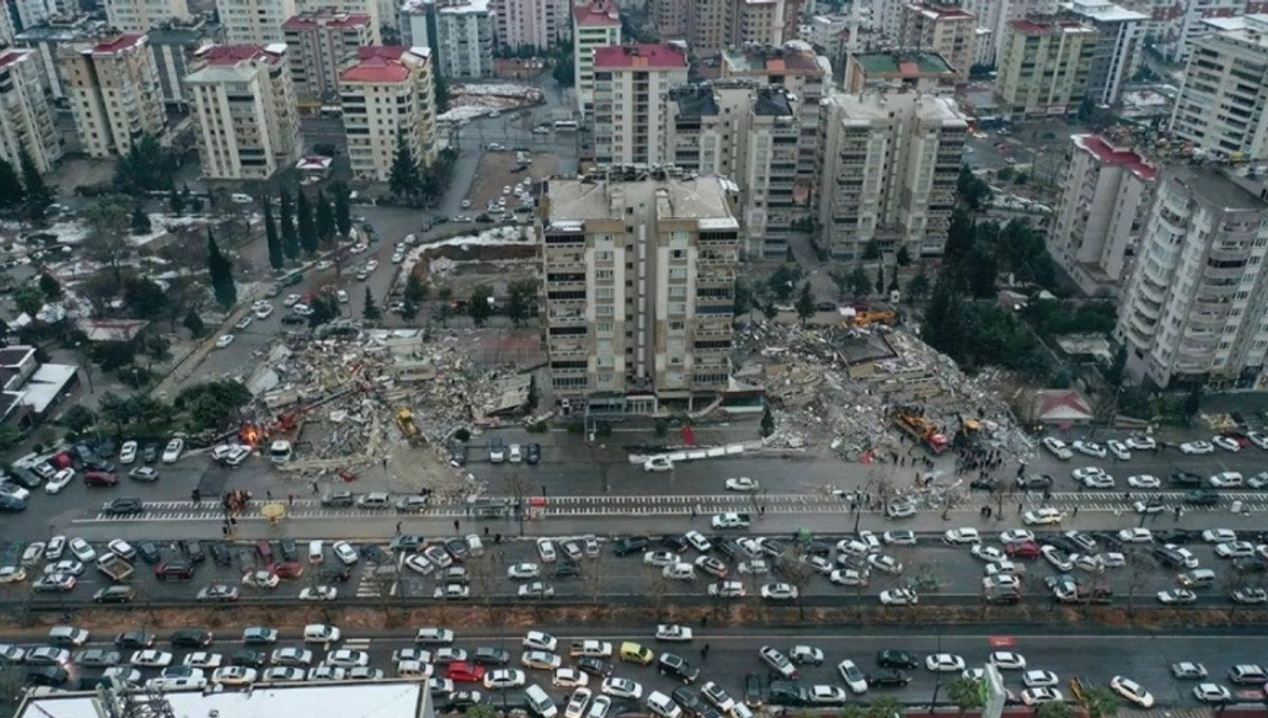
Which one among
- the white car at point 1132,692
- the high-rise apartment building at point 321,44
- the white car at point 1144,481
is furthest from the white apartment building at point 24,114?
the white car at point 1132,692

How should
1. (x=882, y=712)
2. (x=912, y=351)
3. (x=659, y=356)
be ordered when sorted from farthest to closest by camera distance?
(x=912, y=351), (x=659, y=356), (x=882, y=712)

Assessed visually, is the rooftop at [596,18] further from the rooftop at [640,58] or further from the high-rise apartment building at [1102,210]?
the high-rise apartment building at [1102,210]

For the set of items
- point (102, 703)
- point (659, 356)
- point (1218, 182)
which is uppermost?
point (1218, 182)

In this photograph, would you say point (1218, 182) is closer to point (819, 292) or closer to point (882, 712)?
point (819, 292)

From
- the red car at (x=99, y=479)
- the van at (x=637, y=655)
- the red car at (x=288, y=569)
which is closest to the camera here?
the van at (x=637, y=655)

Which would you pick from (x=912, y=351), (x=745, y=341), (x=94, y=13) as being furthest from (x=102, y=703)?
(x=94, y=13)

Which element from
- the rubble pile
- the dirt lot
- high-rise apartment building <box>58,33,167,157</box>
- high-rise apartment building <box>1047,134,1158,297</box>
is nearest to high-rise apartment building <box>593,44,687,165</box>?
the dirt lot

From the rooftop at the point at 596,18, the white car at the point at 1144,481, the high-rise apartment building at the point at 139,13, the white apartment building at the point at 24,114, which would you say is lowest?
the white car at the point at 1144,481

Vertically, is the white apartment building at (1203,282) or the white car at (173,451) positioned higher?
the white apartment building at (1203,282)
